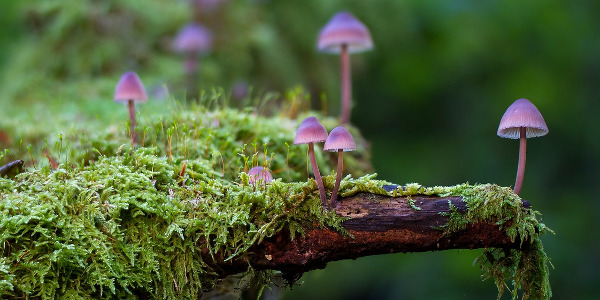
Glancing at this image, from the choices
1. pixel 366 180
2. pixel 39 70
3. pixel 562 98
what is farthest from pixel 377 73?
pixel 366 180

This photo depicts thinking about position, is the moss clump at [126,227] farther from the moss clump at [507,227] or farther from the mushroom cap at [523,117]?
the mushroom cap at [523,117]

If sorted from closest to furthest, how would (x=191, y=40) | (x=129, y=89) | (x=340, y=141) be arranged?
(x=340, y=141) → (x=129, y=89) → (x=191, y=40)

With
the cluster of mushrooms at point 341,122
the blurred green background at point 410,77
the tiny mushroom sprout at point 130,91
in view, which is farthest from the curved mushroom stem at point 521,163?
the blurred green background at point 410,77

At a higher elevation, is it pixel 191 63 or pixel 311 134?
pixel 191 63

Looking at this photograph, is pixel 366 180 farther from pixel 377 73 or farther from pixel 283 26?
pixel 377 73

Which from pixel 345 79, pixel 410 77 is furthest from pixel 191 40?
pixel 410 77

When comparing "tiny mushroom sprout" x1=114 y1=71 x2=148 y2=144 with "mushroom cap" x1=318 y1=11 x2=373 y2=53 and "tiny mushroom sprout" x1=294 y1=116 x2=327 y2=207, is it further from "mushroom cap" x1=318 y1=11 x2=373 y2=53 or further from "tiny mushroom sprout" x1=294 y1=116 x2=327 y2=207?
"mushroom cap" x1=318 y1=11 x2=373 y2=53

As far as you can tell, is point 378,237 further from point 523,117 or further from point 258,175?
point 523,117
